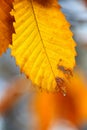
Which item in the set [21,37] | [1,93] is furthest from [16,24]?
→ [1,93]

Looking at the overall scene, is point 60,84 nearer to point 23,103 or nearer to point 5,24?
point 5,24

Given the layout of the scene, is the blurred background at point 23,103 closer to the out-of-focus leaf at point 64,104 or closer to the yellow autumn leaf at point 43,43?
the out-of-focus leaf at point 64,104

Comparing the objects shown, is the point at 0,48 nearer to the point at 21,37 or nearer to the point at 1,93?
the point at 21,37

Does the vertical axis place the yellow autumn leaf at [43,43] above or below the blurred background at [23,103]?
above

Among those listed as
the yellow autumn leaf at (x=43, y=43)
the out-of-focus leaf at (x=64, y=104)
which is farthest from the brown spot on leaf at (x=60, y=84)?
the out-of-focus leaf at (x=64, y=104)

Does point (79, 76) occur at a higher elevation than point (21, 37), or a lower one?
lower

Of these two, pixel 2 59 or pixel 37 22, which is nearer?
pixel 37 22

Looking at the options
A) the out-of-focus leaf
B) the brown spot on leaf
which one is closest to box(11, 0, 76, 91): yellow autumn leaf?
the brown spot on leaf

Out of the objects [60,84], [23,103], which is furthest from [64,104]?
[60,84]
